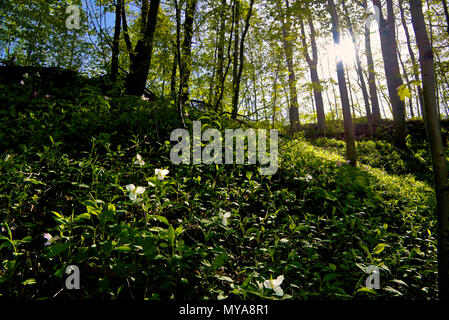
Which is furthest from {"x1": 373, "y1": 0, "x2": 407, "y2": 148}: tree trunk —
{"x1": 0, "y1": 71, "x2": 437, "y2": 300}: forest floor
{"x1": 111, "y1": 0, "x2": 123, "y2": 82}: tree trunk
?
{"x1": 111, "y1": 0, "x2": 123, "y2": 82}: tree trunk

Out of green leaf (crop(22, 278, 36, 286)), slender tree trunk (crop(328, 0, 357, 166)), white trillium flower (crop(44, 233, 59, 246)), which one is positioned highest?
slender tree trunk (crop(328, 0, 357, 166))

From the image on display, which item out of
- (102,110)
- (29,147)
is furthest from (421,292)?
(102,110)

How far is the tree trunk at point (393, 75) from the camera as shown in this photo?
8500 mm

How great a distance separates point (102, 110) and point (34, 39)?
11.5 metres

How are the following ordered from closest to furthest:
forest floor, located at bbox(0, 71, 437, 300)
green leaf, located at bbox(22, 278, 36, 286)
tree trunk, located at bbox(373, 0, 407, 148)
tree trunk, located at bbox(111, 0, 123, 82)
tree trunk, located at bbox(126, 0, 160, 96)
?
1. green leaf, located at bbox(22, 278, 36, 286)
2. forest floor, located at bbox(0, 71, 437, 300)
3. tree trunk, located at bbox(111, 0, 123, 82)
4. tree trunk, located at bbox(126, 0, 160, 96)
5. tree trunk, located at bbox(373, 0, 407, 148)

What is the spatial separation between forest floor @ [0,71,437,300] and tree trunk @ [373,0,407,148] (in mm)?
5628

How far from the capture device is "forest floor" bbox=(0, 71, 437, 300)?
52.7 inches

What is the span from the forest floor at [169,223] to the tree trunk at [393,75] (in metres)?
5.63

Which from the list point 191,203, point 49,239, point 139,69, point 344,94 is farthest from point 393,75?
point 49,239

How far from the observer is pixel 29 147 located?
2609mm

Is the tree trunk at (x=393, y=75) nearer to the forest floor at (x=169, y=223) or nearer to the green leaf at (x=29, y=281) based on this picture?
the forest floor at (x=169, y=223)

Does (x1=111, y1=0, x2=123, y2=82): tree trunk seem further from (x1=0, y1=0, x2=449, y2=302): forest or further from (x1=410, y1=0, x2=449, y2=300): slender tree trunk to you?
(x1=410, y1=0, x2=449, y2=300): slender tree trunk

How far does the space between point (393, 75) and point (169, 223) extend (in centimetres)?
1028
